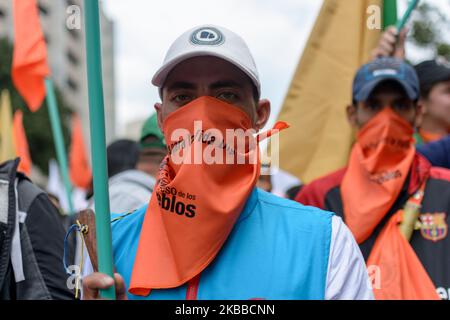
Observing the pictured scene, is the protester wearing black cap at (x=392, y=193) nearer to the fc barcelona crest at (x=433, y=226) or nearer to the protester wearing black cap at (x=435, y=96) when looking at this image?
the fc barcelona crest at (x=433, y=226)

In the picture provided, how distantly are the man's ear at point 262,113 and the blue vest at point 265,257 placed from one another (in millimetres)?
292

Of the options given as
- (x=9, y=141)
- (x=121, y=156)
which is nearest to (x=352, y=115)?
(x=121, y=156)

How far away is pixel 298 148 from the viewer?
4.85m

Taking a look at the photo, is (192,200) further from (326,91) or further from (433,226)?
(326,91)

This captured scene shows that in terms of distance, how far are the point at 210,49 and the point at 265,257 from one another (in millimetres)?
602

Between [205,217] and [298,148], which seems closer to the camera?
[205,217]

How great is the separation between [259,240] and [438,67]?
249cm

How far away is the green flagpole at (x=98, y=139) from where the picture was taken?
1918 millimetres

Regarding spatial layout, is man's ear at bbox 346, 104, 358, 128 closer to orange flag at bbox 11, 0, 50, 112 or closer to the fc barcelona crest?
the fc barcelona crest

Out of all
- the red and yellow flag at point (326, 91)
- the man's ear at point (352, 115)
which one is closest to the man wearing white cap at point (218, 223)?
the man's ear at point (352, 115)

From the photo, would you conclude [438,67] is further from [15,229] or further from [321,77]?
[15,229]

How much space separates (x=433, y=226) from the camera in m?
3.17
